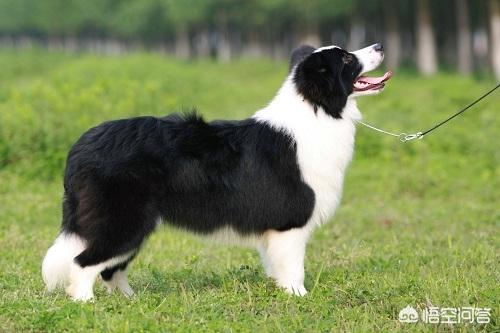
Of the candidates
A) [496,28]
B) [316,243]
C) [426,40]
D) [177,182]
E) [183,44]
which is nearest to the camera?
[177,182]

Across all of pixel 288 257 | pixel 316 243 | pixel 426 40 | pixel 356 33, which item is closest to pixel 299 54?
pixel 288 257

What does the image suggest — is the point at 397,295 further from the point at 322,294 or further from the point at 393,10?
the point at 393,10

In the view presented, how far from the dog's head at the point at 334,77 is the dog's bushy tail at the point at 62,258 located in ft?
6.01

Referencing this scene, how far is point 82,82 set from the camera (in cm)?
1889

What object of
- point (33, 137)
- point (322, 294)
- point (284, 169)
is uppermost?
point (284, 169)

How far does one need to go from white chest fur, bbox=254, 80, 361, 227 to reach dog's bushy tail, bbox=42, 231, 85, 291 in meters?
1.54

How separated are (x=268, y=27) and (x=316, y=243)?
40805mm

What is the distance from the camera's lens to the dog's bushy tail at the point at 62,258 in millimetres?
4957

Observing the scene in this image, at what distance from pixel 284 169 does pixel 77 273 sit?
1.56 metres

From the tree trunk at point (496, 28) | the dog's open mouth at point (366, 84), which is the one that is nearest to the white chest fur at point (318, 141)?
the dog's open mouth at point (366, 84)

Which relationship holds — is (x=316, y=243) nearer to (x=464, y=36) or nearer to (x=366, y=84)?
(x=366, y=84)

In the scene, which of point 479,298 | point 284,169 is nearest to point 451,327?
point 479,298

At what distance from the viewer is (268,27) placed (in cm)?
4741

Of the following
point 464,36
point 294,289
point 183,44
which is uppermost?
point 294,289
